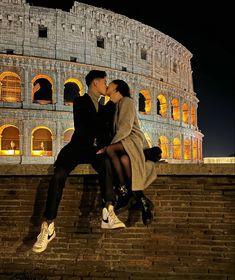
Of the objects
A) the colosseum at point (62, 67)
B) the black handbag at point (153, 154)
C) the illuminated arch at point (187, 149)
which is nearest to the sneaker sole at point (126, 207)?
the black handbag at point (153, 154)

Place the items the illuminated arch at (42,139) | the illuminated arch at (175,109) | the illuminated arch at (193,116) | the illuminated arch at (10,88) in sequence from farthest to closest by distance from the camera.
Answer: the illuminated arch at (193,116), the illuminated arch at (175,109), the illuminated arch at (42,139), the illuminated arch at (10,88)

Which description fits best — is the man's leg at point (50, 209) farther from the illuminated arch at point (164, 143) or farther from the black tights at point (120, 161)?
the illuminated arch at point (164, 143)

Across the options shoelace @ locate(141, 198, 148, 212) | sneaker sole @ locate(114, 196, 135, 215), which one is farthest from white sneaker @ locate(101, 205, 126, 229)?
sneaker sole @ locate(114, 196, 135, 215)

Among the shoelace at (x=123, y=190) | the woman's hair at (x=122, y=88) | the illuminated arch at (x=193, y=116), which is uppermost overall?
the illuminated arch at (x=193, y=116)

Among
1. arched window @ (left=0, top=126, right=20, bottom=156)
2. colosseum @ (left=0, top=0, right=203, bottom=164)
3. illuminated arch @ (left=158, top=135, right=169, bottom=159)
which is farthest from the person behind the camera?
illuminated arch @ (left=158, top=135, right=169, bottom=159)

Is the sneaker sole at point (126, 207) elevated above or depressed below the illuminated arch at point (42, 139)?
below

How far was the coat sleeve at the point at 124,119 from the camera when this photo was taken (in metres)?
4.48

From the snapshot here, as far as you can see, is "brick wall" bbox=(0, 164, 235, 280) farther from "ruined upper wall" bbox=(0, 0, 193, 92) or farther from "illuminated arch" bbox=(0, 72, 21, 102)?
"illuminated arch" bbox=(0, 72, 21, 102)

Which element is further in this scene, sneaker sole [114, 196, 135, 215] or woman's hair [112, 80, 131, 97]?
sneaker sole [114, 196, 135, 215]

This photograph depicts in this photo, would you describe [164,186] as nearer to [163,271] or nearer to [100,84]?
[163,271]

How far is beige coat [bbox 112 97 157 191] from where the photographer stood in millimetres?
4469

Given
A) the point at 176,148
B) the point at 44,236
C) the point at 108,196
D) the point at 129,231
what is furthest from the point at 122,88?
the point at 176,148

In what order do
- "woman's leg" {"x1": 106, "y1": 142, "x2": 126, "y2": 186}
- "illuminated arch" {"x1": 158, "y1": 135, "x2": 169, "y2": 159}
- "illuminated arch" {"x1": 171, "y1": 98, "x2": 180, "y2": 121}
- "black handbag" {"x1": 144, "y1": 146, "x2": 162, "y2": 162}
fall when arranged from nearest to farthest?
1. "woman's leg" {"x1": 106, "y1": 142, "x2": 126, "y2": 186}
2. "black handbag" {"x1": 144, "y1": 146, "x2": 162, "y2": 162}
3. "illuminated arch" {"x1": 158, "y1": 135, "x2": 169, "y2": 159}
4. "illuminated arch" {"x1": 171, "y1": 98, "x2": 180, "y2": 121}

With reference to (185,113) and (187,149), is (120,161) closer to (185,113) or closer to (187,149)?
(187,149)
